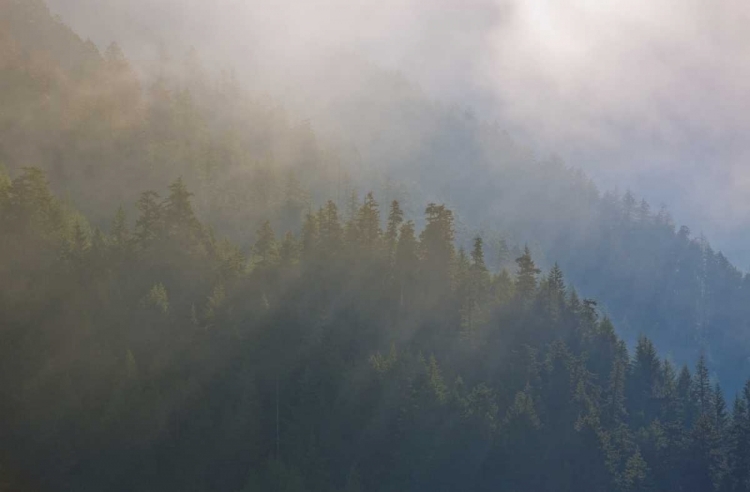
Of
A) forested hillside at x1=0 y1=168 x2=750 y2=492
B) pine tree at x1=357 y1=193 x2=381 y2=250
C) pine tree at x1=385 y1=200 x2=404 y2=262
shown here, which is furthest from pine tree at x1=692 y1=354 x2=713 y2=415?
pine tree at x1=357 y1=193 x2=381 y2=250

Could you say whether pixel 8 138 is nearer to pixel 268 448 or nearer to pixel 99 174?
pixel 99 174

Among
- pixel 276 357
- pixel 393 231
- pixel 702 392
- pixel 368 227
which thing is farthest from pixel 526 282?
pixel 276 357

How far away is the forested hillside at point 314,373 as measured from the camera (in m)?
66.6

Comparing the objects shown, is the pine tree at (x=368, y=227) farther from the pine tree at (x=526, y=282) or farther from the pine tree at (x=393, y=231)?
the pine tree at (x=526, y=282)

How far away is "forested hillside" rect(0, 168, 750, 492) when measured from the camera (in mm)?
66562

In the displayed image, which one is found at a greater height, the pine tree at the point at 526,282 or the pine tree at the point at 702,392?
the pine tree at the point at 526,282

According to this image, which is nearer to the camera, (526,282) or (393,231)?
(393,231)

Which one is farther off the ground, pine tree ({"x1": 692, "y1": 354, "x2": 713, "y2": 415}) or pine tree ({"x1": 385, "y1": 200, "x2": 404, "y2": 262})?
pine tree ({"x1": 385, "y1": 200, "x2": 404, "y2": 262})

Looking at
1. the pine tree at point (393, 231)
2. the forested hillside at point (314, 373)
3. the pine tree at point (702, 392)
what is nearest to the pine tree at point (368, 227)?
the forested hillside at point (314, 373)

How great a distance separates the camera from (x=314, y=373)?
79688mm

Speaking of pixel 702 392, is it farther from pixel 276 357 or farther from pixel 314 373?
pixel 276 357

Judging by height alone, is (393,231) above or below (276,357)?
above

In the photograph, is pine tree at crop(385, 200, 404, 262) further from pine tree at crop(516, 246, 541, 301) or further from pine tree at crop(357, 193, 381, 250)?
pine tree at crop(516, 246, 541, 301)

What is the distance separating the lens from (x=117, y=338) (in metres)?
73.5
